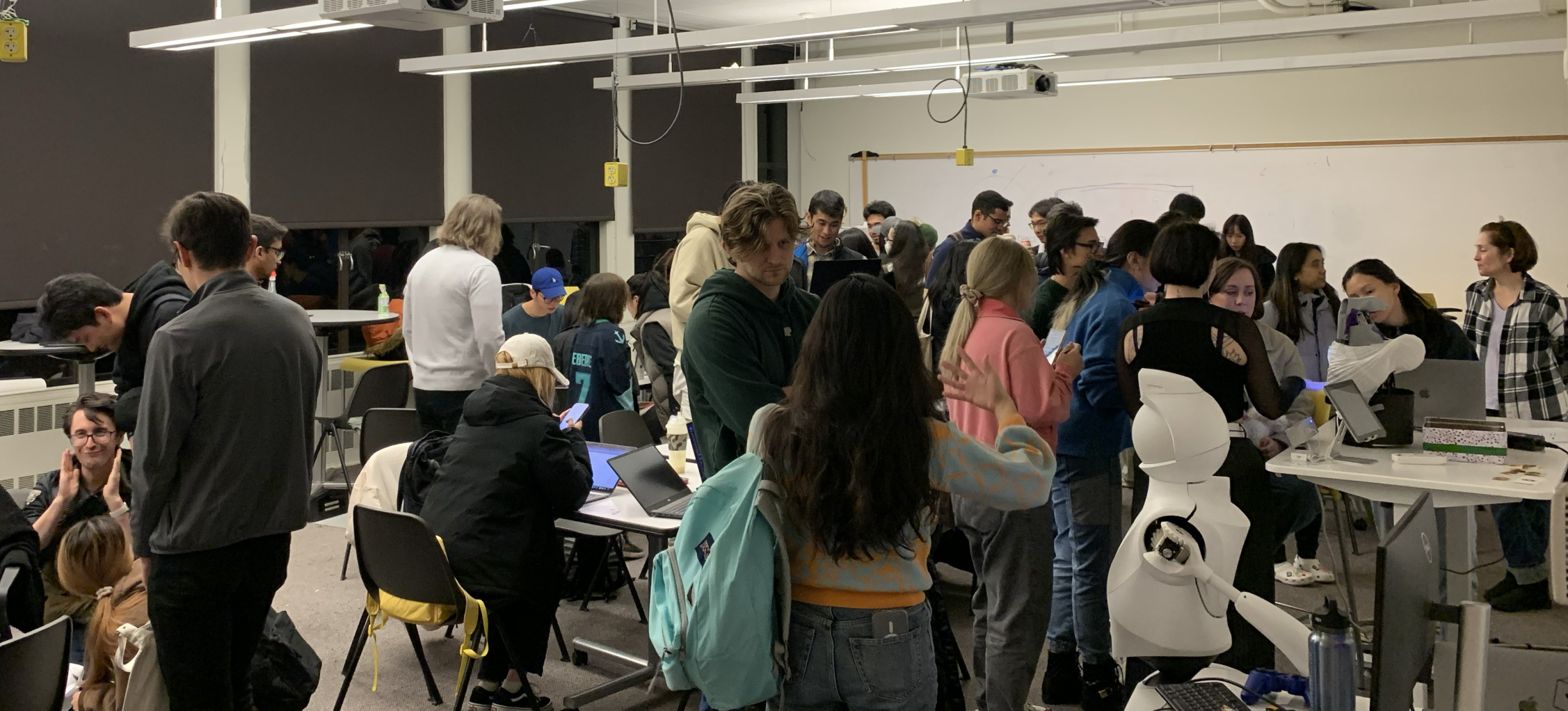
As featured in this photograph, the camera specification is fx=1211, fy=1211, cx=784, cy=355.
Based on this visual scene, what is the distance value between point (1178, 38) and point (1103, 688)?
3.96 metres

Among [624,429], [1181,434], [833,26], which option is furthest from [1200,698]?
[833,26]

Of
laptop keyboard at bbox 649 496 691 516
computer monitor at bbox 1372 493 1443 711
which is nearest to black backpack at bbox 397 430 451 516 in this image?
laptop keyboard at bbox 649 496 691 516

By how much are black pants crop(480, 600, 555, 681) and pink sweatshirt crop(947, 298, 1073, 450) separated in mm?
1323

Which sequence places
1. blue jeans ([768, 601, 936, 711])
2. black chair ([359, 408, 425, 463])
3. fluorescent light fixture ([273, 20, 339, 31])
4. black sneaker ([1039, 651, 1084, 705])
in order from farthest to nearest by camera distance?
black chair ([359, 408, 425, 463])
fluorescent light fixture ([273, 20, 339, 31])
black sneaker ([1039, 651, 1084, 705])
blue jeans ([768, 601, 936, 711])

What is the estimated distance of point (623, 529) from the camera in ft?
11.3

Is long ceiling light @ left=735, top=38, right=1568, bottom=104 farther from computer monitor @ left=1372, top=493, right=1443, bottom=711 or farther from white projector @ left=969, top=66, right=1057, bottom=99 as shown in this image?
computer monitor @ left=1372, top=493, right=1443, bottom=711

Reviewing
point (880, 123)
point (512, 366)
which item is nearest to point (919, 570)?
point (512, 366)

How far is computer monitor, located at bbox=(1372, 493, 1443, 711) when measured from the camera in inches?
52.6

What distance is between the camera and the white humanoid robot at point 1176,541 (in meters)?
2.29

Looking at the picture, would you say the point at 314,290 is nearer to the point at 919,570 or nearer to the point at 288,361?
the point at 288,361

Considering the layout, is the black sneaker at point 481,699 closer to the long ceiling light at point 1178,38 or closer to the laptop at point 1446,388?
the laptop at point 1446,388

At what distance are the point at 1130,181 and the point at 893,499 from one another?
8130mm

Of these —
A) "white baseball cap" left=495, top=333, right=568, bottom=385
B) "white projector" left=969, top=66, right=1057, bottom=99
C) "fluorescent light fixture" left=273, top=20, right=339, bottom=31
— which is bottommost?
"white baseball cap" left=495, top=333, right=568, bottom=385

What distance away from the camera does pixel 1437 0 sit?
7.78 meters
